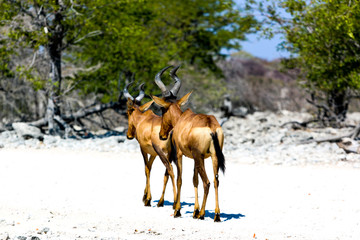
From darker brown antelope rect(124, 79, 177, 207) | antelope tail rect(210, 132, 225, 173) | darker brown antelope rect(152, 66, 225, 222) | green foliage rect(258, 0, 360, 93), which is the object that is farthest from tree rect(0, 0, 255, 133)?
antelope tail rect(210, 132, 225, 173)

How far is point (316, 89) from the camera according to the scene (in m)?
24.9

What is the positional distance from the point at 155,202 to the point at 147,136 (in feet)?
4.65

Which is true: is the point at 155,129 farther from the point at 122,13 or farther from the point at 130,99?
the point at 122,13

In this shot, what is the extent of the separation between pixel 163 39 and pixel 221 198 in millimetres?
25017

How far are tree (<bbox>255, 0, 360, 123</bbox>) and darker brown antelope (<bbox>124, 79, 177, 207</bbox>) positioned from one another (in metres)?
9.81

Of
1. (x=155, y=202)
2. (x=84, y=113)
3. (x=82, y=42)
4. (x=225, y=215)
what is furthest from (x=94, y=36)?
(x=225, y=215)

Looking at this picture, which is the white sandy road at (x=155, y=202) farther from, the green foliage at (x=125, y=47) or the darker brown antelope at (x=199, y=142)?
the green foliage at (x=125, y=47)

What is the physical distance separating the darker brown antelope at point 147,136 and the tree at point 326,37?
9.81m

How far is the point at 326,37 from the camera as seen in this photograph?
62.6ft

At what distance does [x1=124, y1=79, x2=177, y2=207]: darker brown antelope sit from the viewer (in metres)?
8.60

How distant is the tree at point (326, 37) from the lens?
17688mm

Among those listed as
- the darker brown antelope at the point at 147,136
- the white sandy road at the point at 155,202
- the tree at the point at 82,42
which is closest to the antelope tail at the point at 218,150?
the white sandy road at the point at 155,202

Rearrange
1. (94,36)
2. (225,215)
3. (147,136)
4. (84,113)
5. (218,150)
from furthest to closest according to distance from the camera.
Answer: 1. (94,36)
2. (84,113)
3. (147,136)
4. (225,215)
5. (218,150)

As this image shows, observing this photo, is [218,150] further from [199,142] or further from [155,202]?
[155,202]
